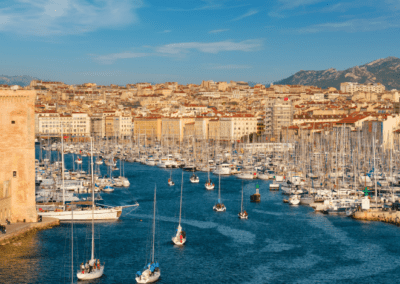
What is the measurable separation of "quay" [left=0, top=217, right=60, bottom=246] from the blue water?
363 millimetres

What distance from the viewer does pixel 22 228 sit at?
72.9ft

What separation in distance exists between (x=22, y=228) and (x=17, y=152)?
9.61 ft

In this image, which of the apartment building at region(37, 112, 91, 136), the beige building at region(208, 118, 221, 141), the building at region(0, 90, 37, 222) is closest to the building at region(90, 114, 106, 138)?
the apartment building at region(37, 112, 91, 136)

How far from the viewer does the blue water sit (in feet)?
60.2

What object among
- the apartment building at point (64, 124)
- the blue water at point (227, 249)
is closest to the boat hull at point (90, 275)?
the blue water at point (227, 249)

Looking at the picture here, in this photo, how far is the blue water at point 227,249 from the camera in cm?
1834

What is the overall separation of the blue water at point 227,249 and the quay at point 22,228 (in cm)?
36

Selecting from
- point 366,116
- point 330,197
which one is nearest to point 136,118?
point 366,116

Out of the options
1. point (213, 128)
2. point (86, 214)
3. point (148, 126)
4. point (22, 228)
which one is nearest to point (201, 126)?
point (213, 128)

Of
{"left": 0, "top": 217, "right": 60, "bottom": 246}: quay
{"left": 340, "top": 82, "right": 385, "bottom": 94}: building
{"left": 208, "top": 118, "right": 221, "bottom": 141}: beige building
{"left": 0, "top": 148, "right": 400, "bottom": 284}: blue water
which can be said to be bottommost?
{"left": 0, "top": 148, "right": 400, "bottom": 284}: blue water

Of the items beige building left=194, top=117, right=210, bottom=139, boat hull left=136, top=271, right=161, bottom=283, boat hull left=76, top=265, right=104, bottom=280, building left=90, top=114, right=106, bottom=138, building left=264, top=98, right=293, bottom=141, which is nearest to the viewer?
boat hull left=136, top=271, right=161, bottom=283

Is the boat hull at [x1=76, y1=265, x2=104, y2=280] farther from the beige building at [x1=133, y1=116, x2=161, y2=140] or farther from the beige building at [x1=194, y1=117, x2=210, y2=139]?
the beige building at [x1=133, y1=116, x2=161, y2=140]

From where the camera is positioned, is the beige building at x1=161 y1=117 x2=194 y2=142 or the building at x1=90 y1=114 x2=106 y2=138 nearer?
the beige building at x1=161 y1=117 x2=194 y2=142

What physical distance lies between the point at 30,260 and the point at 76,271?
1.86 meters
